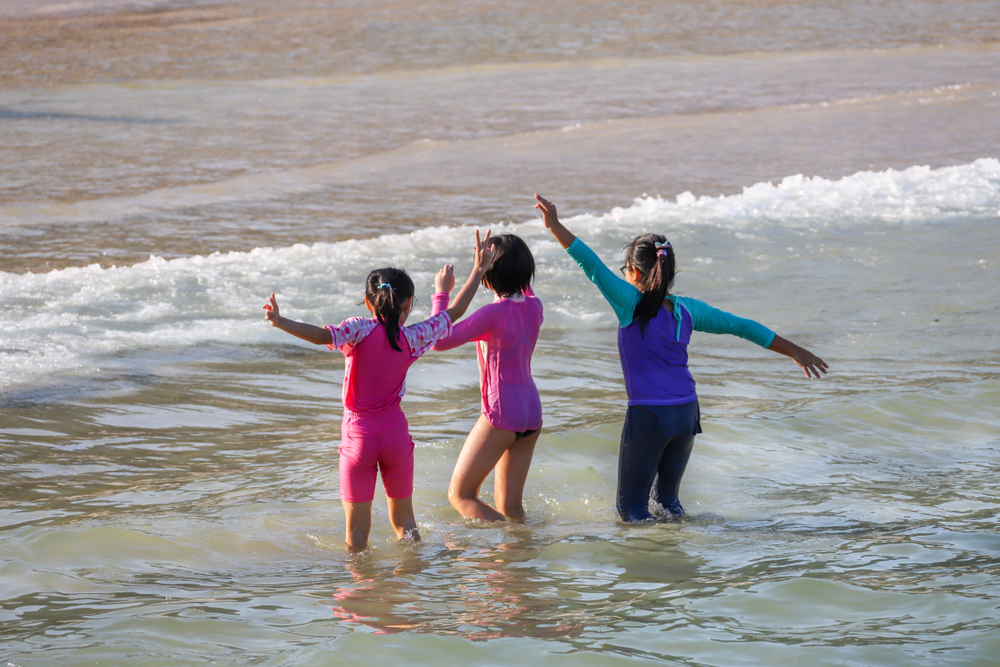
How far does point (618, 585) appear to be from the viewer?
4691 millimetres

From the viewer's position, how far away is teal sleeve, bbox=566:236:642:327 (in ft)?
15.9

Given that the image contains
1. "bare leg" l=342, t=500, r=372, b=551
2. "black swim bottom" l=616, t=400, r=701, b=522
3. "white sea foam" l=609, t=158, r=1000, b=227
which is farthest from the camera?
"white sea foam" l=609, t=158, r=1000, b=227

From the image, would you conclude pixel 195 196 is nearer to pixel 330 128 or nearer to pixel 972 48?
pixel 330 128

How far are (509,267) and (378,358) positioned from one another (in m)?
0.79

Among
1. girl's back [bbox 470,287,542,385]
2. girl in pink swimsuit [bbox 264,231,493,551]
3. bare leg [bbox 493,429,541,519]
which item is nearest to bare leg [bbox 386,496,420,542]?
girl in pink swimsuit [bbox 264,231,493,551]

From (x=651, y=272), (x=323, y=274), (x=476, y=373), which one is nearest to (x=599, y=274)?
(x=651, y=272)

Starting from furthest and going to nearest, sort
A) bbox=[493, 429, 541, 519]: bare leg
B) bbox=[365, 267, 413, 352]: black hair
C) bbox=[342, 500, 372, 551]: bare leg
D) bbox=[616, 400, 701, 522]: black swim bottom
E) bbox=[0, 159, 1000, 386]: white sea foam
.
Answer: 1. bbox=[0, 159, 1000, 386]: white sea foam
2. bbox=[493, 429, 541, 519]: bare leg
3. bbox=[342, 500, 372, 551]: bare leg
4. bbox=[616, 400, 701, 522]: black swim bottom
5. bbox=[365, 267, 413, 352]: black hair

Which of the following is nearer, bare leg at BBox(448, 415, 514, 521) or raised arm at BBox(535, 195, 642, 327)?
raised arm at BBox(535, 195, 642, 327)

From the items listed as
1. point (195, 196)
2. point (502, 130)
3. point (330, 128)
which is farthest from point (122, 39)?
point (195, 196)

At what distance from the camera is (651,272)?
4922mm

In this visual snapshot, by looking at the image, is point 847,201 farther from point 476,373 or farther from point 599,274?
point 599,274

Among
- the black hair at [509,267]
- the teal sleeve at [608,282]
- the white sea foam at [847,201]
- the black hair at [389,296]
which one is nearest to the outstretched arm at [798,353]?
the teal sleeve at [608,282]

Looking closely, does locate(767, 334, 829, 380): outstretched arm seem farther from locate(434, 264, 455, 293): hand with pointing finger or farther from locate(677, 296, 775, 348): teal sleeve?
locate(434, 264, 455, 293): hand with pointing finger

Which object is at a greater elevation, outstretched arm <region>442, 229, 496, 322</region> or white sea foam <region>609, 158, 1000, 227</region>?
white sea foam <region>609, 158, 1000, 227</region>
